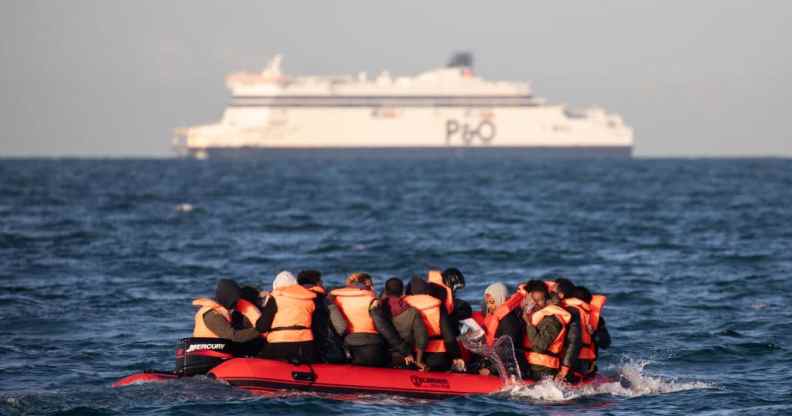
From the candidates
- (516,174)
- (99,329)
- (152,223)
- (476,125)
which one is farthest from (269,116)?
(99,329)

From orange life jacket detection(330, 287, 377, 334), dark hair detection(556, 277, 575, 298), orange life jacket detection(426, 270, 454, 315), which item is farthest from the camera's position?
dark hair detection(556, 277, 575, 298)

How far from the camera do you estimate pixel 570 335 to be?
14.8m

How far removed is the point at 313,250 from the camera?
35531mm

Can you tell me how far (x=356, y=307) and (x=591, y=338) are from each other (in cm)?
297

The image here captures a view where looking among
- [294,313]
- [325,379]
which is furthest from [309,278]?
[325,379]

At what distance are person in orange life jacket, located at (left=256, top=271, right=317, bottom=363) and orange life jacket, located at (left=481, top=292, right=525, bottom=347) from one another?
2117 millimetres

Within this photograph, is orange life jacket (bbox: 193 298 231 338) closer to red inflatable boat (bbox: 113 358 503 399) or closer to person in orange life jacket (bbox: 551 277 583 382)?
red inflatable boat (bbox: 113 358 503 399)

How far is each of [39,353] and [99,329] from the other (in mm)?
2368

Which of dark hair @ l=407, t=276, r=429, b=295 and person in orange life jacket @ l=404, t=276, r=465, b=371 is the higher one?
dark hair @ l=407, t=276, r=429, b=295

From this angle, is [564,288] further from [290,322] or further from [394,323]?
[290,322]

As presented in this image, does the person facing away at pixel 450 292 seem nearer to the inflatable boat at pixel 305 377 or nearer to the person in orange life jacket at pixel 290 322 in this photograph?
the inflatable boat at pixel 305 377

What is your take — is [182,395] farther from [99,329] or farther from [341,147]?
[341,147]

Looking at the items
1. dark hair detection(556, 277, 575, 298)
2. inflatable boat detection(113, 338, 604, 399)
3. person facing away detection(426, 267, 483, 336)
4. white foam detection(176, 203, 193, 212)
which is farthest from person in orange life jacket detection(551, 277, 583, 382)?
white foam detection(176, 203, 193, 212)

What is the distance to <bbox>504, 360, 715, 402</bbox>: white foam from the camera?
582 inches
